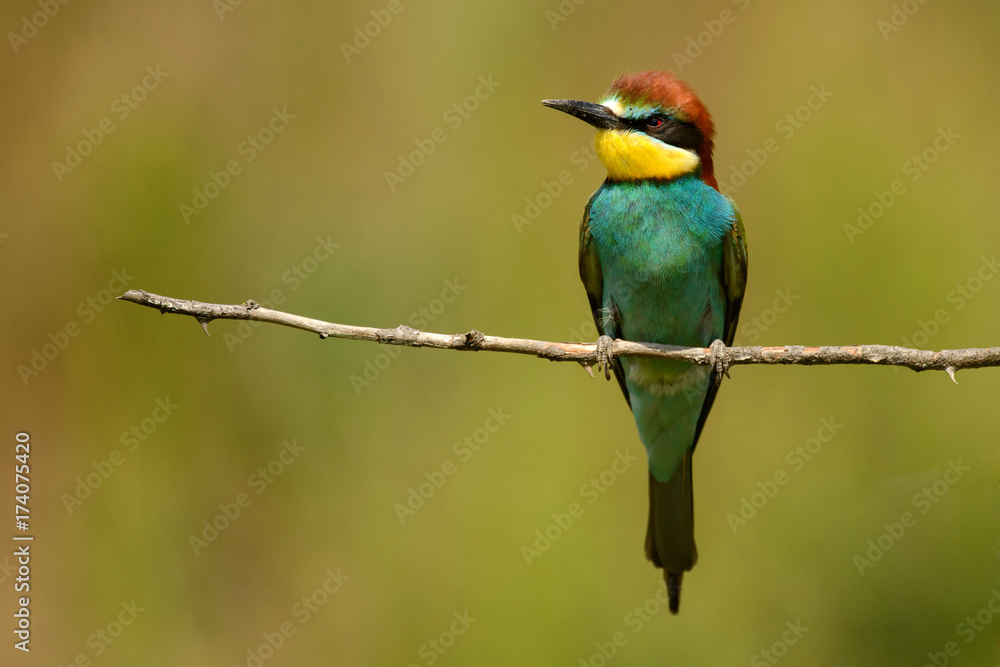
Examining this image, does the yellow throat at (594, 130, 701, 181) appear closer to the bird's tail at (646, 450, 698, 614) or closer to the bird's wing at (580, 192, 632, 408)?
the bird's wing at (580, 192, 632, 408)

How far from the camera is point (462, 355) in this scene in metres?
2.87

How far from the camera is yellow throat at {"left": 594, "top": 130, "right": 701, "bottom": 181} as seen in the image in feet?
7.37

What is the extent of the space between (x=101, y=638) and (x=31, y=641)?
0.19 metres

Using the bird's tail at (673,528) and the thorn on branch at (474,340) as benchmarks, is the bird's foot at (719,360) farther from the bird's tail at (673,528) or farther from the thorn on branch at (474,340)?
the thorn on branch at (474,340)

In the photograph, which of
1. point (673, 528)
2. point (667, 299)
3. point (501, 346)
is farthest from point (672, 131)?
point (673, 528)

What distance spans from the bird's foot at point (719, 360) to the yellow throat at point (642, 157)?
1.61 feet

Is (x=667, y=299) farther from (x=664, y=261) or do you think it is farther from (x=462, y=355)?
(x=462, y=355)

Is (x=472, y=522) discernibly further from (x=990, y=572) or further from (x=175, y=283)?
(x=990, y=572)

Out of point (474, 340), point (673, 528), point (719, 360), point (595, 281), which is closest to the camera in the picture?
point (474, 340)

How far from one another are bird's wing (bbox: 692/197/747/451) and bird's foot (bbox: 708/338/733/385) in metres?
0.06

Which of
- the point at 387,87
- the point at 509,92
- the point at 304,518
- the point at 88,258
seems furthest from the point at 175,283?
the point at 509,92

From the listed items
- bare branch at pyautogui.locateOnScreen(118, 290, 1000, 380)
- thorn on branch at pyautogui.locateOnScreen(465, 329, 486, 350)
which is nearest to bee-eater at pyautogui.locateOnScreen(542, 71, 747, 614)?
bare branch at pyautogui.locateOnScreen(118, 290, 1000, 380)

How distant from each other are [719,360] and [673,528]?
2.07ft

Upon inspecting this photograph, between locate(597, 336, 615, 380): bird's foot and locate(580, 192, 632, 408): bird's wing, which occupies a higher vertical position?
locate(580, 192, 632, 408): bird's wing
